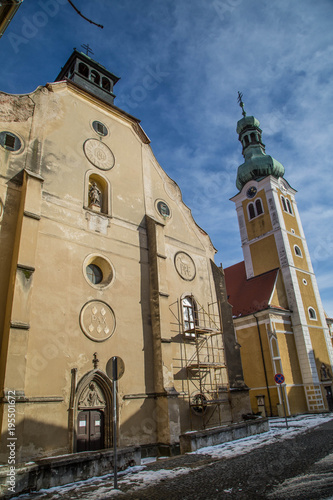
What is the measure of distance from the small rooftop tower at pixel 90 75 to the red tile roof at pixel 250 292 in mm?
17232

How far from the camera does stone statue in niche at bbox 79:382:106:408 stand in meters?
10.1

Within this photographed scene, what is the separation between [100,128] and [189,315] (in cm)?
886

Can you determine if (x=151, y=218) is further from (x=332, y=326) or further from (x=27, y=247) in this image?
(x=332, y=326)

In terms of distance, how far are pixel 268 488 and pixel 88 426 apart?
6.15 m

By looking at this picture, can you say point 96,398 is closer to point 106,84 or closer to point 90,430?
point 90,430

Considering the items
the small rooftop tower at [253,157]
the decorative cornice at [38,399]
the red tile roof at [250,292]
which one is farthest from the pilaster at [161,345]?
the small rooftop tower at [253,157]

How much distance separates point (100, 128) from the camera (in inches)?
579

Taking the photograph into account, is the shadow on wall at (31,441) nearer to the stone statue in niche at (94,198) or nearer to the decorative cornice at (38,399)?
the decorative cornice at (38,399)

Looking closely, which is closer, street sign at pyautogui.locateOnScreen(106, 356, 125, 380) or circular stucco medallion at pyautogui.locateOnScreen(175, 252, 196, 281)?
street sign at pyautogui.locateOnScreen(106, 356, 125, 380)

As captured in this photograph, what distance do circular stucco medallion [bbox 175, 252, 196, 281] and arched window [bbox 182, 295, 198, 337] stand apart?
0.97 metres

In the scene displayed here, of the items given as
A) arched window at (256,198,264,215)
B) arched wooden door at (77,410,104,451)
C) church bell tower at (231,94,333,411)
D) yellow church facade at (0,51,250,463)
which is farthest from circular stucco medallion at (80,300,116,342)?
arched window at (256,198,264,215)

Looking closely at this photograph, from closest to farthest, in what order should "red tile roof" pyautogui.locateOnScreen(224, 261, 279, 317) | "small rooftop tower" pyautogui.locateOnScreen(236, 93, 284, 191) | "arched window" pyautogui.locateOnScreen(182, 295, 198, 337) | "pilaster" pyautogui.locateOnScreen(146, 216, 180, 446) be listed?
"pilaster" pyautogui.locateOnScreen(146, 216, 180, 446)
"arched window" pyautogui.locateOnScreen(182, 295, 198, 337)
"red tile roof" pyautogui.locateOnScreen(224, 261, 279, 317)
"small rooftop tower" pyautogui.locateOnScreen(236, 93, 284, 191)

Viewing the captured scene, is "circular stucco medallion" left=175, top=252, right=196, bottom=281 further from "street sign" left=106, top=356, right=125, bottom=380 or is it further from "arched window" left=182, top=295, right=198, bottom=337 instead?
"street sign" left=106, top=356, right=125, bottom=380

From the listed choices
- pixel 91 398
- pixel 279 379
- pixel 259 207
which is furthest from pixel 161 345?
pixel 259 207
